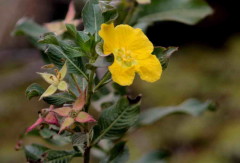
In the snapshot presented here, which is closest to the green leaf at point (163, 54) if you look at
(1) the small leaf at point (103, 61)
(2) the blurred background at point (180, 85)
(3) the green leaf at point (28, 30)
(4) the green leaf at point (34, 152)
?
(1) the small leaf at point (103, 61)

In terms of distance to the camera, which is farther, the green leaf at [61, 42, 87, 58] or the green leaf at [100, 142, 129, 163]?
the green leaf at [100, 142, 129, 163]

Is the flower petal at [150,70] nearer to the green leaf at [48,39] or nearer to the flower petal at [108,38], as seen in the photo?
the flower petal at [108,38]

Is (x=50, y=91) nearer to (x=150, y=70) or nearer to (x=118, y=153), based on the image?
(x=150, y=70)

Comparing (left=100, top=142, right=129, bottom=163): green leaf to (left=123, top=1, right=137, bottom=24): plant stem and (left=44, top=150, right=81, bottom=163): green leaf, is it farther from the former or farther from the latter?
(left=123, top=1, right=137, bottom=24): plant stem

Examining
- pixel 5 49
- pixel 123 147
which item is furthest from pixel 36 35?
pixel 5 49

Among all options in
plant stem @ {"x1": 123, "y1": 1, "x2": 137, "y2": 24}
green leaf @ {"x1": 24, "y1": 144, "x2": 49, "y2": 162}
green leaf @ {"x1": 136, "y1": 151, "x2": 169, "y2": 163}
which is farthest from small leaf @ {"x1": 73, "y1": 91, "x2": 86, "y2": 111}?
green leaf @ {"x1": 136, "y1": 151, "x2": 169, "y2": 163}

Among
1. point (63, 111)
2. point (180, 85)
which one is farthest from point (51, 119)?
point (180, 85)

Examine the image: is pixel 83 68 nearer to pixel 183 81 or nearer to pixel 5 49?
pixel 183 81
